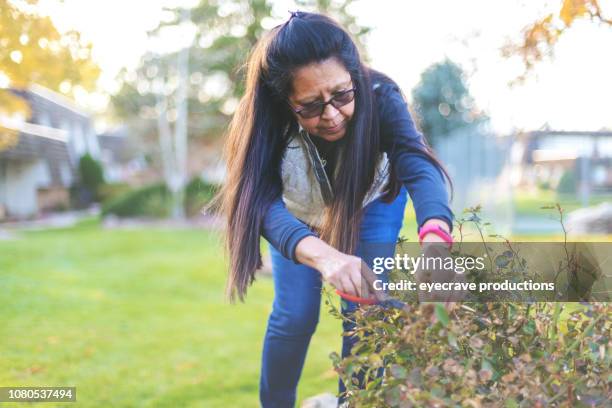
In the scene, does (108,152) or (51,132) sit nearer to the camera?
(51,132)

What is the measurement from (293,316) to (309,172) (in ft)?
1.56

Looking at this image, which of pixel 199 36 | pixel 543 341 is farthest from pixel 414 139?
pixel 199 36

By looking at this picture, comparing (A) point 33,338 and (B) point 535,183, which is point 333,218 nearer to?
(A) point 33,338

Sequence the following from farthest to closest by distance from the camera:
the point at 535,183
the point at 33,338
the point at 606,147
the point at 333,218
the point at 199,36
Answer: the point at 199,36 → the point at 535,183 → the point at 606,147 → the point at 33,338 → the point at 333,218

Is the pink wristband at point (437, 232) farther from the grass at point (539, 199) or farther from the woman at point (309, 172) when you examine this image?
the grass at point (539, 199)

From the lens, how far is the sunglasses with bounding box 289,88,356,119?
1676mm

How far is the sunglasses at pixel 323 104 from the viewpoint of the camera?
168 cm

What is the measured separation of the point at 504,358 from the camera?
1373mm

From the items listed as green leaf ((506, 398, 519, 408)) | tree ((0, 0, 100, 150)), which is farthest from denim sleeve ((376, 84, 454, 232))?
tree ((0, 0, 100, 150))

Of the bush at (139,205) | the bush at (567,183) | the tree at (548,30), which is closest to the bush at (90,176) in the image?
the bush at (139,205)

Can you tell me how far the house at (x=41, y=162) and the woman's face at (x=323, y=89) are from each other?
1464cm

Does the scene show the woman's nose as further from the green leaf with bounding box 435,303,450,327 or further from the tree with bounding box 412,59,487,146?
the tree with bounding box 412,59,487,146

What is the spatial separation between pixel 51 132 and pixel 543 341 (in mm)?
21488

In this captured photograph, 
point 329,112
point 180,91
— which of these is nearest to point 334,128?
point 329,112
